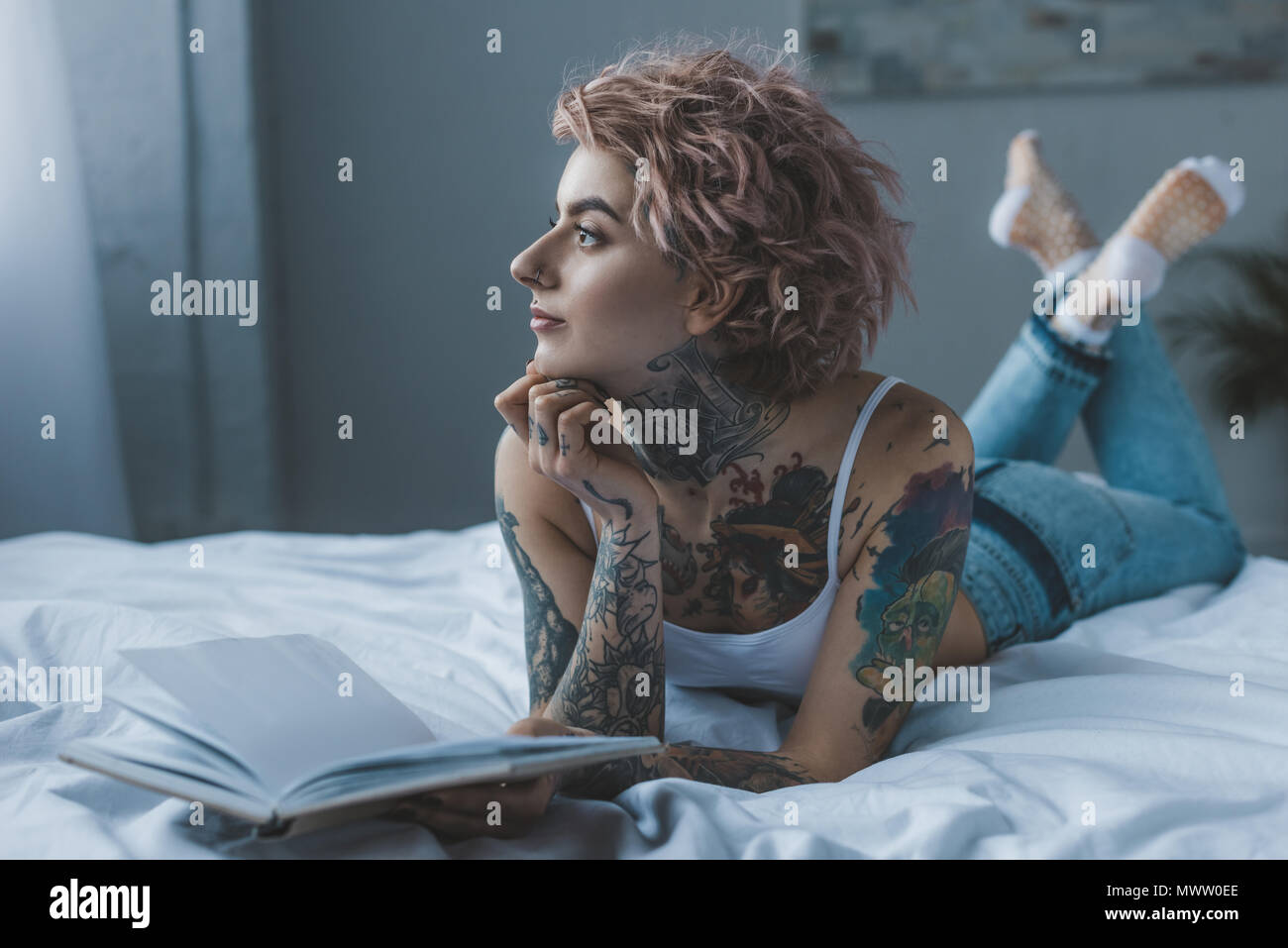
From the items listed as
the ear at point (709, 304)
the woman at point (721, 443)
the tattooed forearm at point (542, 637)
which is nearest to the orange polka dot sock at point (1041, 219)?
the woman at point (721, 443)

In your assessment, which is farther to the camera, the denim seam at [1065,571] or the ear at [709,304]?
the denim seam at [1065,571]

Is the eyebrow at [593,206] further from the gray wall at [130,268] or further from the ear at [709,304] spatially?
the gray wall at [130,268]

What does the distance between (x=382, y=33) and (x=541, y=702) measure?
8.33ft

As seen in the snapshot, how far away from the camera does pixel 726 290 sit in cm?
89

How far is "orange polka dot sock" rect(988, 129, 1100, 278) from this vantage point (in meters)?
1.75

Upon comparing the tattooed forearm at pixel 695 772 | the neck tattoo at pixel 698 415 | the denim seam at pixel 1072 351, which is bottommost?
the tattooed forearm at pixel 695 772

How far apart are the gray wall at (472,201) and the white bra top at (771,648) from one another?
2.16 meters

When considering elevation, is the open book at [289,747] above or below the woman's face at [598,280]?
below

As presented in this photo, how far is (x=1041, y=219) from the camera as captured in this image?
180cm

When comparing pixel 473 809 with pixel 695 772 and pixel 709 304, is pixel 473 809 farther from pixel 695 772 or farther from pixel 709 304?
pixel 709 304

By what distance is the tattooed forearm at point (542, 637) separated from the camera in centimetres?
97

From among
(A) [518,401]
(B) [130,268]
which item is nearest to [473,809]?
(A) [518,401]
